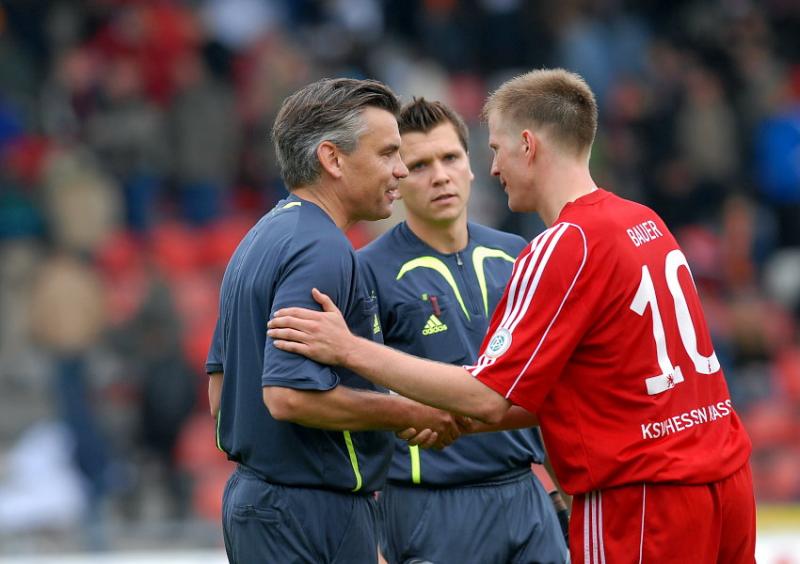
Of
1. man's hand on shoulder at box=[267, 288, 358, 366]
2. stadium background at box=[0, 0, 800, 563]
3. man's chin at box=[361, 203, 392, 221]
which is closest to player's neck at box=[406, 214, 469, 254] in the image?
man's chin at box=[361, 203, 392, 221]

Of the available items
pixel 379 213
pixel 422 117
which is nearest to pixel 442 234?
pixel 422 117

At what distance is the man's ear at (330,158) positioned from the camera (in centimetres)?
467

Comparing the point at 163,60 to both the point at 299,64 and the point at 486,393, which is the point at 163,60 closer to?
the point at 299,64

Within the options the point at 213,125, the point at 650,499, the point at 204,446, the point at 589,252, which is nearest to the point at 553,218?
the point at 589,252

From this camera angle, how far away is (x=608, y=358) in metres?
4.55

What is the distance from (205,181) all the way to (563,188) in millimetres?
7729

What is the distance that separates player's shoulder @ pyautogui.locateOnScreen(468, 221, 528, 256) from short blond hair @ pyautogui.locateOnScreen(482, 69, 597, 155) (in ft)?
3.64

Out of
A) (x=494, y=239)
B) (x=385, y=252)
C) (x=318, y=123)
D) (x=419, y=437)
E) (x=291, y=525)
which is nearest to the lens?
(x=291, y=525)

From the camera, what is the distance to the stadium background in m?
10.4

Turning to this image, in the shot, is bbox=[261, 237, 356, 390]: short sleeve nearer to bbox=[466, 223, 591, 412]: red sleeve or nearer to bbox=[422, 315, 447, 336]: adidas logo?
bbox=[466, 223, 591, 412]: red sleeve

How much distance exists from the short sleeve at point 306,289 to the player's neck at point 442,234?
1.29m

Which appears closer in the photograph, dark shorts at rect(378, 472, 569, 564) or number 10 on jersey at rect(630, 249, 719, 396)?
number 10 on jersey at rect(630, 249, 719, 396)

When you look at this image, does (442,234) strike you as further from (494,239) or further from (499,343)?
(499,343)

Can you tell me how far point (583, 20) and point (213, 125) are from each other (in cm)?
384
